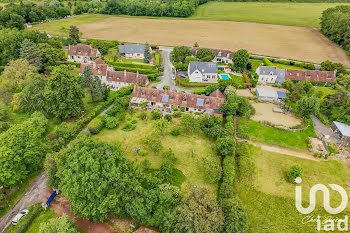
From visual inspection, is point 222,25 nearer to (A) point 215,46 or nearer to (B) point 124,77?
(A) point 215,46

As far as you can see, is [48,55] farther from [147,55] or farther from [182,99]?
[182,99]

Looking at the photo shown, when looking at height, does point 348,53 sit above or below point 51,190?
above

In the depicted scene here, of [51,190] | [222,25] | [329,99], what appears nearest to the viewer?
[51,190]

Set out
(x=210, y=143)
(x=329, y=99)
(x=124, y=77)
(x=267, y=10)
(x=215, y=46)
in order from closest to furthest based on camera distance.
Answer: (x=210, y=143) → (x=329, y=99) → (x=124, y=77) → (x=215, y=46) → (x=267, y=10)

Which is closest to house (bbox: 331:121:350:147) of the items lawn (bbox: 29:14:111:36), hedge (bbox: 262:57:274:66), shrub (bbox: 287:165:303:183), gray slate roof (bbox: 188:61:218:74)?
shrub (bbox: 287:165:303:183)

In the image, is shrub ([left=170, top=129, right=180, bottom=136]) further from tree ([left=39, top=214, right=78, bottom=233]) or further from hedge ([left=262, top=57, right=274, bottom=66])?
hedge ([left=262, top=57, right=274, bottom=66])

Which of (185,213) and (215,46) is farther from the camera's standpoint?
(215,46)

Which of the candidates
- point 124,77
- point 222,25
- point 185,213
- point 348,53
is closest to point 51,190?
point 185,213
